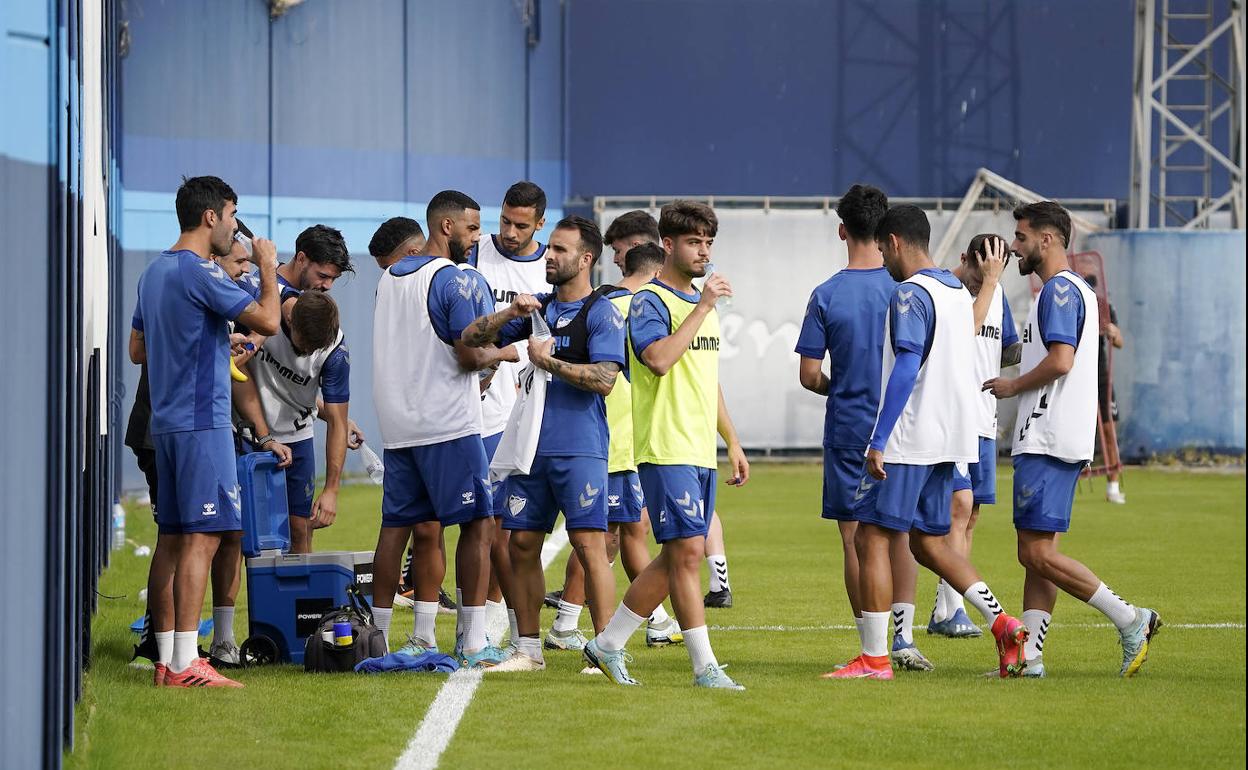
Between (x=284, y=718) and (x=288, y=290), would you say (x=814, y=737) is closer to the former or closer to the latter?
(x=284, y=718)

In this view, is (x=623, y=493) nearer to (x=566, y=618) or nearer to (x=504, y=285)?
(x=566, y=618)

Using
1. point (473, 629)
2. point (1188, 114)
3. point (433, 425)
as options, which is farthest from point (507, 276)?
point (1188, 114)

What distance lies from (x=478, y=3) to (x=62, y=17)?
1945 cm

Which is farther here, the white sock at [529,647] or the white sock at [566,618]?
the white sock at [566,618]

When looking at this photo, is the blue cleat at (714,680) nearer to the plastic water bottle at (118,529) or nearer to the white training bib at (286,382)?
the white training bib at (286,382)

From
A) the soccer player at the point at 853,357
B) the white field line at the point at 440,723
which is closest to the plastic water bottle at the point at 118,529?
the white field line at the point at 440,723

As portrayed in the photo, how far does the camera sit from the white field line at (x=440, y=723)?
6.21m

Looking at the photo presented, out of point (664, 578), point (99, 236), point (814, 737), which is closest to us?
point (814, 737)

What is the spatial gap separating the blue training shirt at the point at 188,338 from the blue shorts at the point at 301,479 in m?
1.51

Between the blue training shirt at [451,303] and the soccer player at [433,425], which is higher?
the blue training shirt at [451,303]

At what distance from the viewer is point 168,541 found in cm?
794

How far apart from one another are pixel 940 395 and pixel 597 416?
1.54m

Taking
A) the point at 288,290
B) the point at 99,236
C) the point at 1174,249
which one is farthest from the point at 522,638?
the point at 1174,249

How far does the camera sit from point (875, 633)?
25.7 feet
